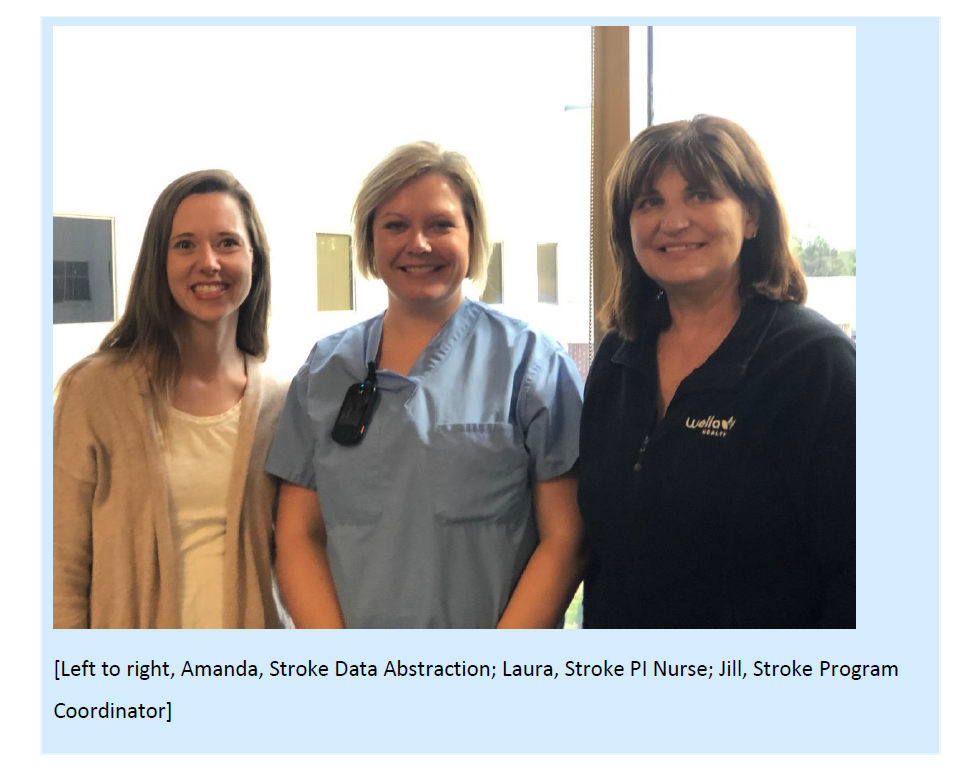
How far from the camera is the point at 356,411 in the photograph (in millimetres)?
1500

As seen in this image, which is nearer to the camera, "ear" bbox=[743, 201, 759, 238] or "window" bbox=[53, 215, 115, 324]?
"ear" bbox=[743, 201, 759, 238]

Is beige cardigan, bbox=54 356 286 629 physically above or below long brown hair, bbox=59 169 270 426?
below

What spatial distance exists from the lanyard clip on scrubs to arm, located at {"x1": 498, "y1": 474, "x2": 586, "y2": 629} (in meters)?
0.34

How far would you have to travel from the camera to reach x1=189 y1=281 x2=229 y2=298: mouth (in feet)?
5.04

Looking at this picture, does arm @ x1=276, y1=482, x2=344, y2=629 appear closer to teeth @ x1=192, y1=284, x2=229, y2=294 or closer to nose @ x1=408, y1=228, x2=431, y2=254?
teeth @ x1=192, y1=284, x2=229, y2=294

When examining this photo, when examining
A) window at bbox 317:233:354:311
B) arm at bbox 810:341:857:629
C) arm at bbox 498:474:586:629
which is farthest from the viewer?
window at bbox 317:233:354:311

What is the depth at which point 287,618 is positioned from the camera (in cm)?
167

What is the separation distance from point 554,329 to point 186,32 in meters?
1.11

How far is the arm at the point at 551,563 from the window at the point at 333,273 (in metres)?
0.79

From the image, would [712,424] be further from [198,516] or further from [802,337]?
[198,516]

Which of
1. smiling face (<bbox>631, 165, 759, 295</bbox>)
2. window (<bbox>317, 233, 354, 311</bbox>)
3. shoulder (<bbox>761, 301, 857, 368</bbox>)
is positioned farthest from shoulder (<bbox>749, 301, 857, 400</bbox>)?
window (<bbox>317, 233, 354, 311</bbox>)

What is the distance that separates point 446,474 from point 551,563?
256mm

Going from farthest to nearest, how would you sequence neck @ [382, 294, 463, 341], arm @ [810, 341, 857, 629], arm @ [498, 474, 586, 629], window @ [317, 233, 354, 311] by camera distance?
window @ [317, 233, 354, 311] < neck @ [382, 294, 463, 341] < arm @ [498, 474, 586, 629] < arm @ [810, 341, 857, 629]

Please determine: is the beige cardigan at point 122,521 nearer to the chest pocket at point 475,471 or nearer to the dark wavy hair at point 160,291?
the dark wavy hair at point 160,291
